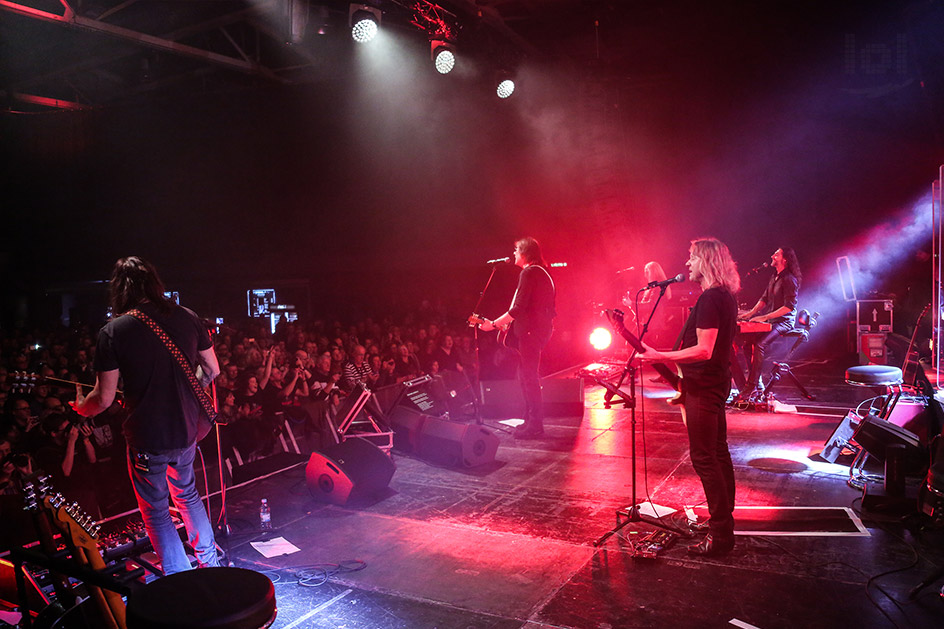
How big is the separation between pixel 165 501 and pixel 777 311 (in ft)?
20.9

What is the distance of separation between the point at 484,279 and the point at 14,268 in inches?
502

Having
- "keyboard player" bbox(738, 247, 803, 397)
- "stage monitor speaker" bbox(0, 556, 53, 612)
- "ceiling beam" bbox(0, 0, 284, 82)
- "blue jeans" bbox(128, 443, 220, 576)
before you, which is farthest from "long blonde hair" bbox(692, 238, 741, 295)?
"ceiling beam" bbox(0, 0, 284, 82)

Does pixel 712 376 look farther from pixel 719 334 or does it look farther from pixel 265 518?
pixel 265 518

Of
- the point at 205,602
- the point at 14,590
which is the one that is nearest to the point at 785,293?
the point at 205,602

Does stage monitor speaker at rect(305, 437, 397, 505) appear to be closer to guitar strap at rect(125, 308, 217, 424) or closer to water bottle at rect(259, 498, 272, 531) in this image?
water bottle at rect(259, 498, 272, 531)

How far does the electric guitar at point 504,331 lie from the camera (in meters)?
6.16

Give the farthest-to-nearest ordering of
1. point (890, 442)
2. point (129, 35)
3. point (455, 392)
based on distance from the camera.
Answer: point (455, 392) < point (129, 35) < point (890, 442)

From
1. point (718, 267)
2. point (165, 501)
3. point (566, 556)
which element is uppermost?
point (718, 267)

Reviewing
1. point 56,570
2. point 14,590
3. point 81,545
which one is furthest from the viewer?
point 14,590

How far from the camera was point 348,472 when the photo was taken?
4.59 meters

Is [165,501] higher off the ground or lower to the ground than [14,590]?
higher

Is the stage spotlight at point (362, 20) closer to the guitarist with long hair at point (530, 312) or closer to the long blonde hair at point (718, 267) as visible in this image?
the guitarist with long hair at point (530, 312)

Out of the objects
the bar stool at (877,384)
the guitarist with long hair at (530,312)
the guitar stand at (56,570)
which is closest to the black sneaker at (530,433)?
the guitarist with long hair at (530,312)

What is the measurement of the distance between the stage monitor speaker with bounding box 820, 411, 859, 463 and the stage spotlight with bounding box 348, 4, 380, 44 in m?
5.80
